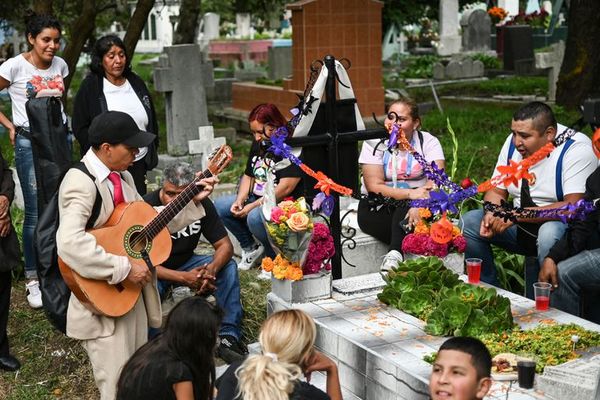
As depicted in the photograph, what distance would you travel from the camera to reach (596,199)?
219 inches

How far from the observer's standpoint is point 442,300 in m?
5.08

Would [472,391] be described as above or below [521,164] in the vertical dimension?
below

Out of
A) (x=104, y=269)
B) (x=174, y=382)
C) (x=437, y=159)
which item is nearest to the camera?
(x=174, y=382)

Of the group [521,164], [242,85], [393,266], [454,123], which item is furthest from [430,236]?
[242,85]

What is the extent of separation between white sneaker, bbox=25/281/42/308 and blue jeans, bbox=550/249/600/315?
342cm

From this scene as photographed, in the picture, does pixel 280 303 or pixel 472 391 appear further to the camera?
pixel 280 303

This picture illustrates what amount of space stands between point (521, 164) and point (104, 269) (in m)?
2.42

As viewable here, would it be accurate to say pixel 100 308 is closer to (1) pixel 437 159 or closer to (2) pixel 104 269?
(2) pixel 104 269

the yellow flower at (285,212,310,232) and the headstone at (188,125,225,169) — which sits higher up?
the headstone at (188,125,225,169)

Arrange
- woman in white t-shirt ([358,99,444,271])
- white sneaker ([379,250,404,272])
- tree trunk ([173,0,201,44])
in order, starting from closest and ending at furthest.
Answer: white sneaker ([379,250,404,272]) → woman in white t-shirt ([358,99,444,271]) → tree trunk ([173,0,201,44])

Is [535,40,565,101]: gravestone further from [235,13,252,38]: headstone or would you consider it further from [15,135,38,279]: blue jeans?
[235,13,252,38]: headstone

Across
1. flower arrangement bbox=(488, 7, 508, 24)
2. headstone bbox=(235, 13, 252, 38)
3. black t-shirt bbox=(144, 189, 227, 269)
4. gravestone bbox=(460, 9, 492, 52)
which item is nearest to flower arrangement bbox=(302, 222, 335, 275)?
black t-shirt bbox=(144, 189, 227, 269)

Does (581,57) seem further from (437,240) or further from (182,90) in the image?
(437,240)

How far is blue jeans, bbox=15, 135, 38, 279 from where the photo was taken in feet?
22.2
